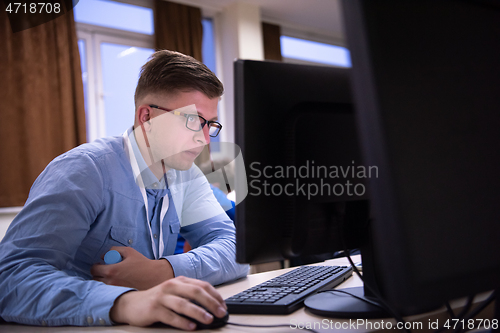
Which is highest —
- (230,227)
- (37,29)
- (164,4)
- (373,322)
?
(164,4)

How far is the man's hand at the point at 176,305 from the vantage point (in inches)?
26.6

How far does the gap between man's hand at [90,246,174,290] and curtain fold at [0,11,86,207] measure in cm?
284

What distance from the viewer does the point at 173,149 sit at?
52.1 inches

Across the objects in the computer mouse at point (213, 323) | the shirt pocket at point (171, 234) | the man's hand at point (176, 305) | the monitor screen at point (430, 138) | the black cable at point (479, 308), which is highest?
the monitor screen at point (430, 138)

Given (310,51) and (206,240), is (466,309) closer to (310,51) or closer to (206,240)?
(206,240)

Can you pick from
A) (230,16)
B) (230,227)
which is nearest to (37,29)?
(230,16)

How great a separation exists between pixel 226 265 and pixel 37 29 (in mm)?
3368

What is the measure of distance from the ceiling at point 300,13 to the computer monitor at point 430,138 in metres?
4.03

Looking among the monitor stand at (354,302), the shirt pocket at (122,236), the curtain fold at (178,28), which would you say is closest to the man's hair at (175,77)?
the shirt pocket at (122,236)

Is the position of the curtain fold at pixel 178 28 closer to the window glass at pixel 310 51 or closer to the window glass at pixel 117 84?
the window glass at pixel 117 84

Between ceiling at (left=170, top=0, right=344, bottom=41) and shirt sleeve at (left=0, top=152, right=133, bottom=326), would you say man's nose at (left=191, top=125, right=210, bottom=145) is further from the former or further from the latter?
ceiling at (left=170, top=0, right=344, bottom=41)

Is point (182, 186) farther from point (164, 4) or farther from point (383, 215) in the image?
point (164, 4)

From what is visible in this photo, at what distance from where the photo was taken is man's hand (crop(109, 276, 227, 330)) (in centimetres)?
68

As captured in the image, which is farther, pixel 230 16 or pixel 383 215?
pixel 230 16
